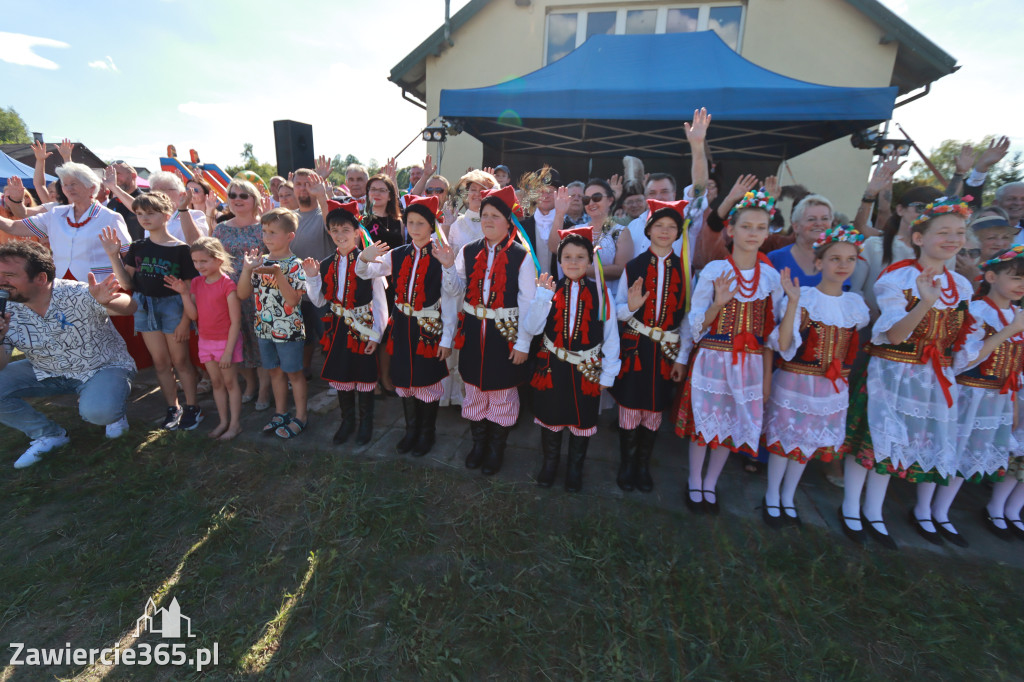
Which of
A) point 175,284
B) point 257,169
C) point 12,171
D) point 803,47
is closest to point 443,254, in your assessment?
point 175,284

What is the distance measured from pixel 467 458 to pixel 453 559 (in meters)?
0.92

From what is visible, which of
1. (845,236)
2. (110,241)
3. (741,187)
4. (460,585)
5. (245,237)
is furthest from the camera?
(245,237)

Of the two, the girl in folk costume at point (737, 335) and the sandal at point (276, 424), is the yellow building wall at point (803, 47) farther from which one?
the sandal at point (276, 424)

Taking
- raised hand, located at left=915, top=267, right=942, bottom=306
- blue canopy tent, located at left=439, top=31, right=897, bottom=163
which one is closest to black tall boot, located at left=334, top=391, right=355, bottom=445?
raised hand, located at left=915, top=267, right=942, bottom=306

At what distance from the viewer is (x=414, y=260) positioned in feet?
10.3

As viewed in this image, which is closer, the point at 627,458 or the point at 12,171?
the point at 627,458

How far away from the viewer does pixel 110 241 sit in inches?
135

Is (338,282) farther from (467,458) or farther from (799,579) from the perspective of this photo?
(799,579)

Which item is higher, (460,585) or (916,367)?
(916,367)

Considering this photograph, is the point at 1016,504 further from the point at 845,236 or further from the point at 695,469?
the point at 845,236

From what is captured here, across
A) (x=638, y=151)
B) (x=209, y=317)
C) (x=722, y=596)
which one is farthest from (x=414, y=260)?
(x=638, y=151)

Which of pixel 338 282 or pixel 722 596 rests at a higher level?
pixel 338 282

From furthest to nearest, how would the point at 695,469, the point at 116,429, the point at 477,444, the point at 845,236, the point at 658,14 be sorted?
1. the point at 658,14
2. the point at 116,429
3. the point at 477,444
4. the point at 695,469
5. the point at 845,236

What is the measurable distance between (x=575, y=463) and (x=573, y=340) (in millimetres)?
909
